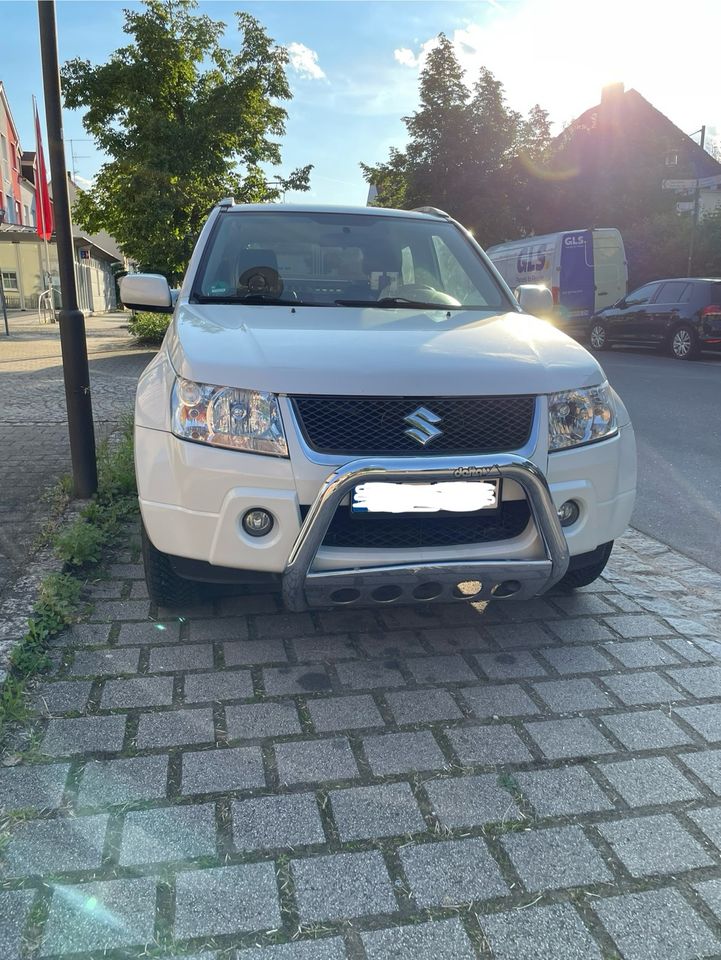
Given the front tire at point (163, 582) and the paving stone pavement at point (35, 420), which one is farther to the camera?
the paving stone pavement at point (35, 420)

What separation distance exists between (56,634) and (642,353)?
53.3 ft

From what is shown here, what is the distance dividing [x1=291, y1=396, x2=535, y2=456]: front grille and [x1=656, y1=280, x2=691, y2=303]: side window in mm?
14167

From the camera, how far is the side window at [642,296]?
16.0m

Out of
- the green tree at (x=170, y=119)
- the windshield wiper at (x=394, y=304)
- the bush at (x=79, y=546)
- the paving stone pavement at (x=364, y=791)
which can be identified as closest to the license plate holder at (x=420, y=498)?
the paving stone pavement at (x=364, y=791)

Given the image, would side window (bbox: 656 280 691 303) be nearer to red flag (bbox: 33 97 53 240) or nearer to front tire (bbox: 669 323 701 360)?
front tire (bbox: 669 323 701 360)

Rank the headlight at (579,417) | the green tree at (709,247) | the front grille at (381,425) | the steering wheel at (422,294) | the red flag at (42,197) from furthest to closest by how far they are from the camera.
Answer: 1. the green tree at (709,247)
2. the red flag at (42,197)
3. the steering wheel at (422,294)
4. the headlight at (579,417)
5. the front grille at (381,425)

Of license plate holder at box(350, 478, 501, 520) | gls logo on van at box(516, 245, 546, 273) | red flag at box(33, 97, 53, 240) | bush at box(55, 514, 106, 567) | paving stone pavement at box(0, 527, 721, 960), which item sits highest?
red flag at box(33, 97, 53, 240)

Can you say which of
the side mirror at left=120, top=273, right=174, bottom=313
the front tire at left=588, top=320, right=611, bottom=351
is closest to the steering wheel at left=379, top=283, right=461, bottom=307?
the side mirror at left=120, top=273, right=174, bottom=313

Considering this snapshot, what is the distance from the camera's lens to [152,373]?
322 centimetres

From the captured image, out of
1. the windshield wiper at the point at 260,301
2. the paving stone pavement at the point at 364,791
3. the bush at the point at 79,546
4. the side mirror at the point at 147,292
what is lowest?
the paving stone pavement at the point at 364,791

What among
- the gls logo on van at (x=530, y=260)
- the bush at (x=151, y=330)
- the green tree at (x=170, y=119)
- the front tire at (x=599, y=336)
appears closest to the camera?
the green tree at (x=170, y=119)

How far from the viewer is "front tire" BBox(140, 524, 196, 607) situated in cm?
309

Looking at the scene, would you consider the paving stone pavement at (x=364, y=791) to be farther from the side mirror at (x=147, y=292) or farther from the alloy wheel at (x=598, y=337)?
the alloy wheel at (x=598, y=337)

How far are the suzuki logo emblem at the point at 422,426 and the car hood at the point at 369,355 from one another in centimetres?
7
